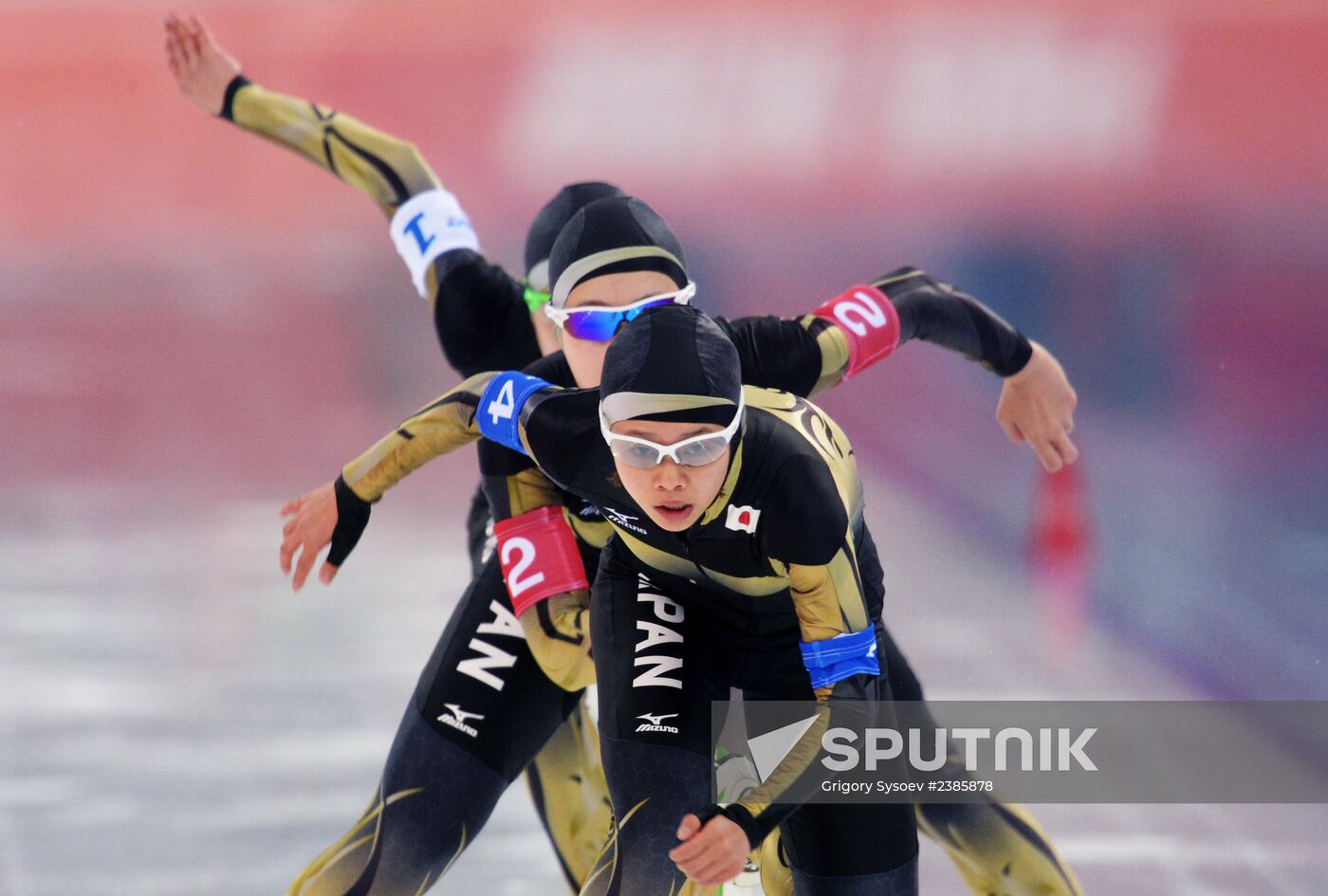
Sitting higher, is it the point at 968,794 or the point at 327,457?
the point at 327,457

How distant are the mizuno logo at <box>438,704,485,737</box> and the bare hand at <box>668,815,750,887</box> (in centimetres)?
87

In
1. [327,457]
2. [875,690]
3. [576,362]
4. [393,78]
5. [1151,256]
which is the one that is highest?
[393,78]

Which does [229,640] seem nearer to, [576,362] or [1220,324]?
[576,362]

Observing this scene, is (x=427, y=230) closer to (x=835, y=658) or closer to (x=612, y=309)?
(x=612, y=309)

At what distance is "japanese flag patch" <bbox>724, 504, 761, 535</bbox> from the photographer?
102 inches

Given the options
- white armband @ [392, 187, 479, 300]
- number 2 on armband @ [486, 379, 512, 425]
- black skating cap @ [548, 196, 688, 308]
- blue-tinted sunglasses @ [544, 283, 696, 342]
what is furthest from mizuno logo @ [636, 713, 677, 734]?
white armband @ [392, 187, 479, 300]

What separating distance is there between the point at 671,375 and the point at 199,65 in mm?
2238

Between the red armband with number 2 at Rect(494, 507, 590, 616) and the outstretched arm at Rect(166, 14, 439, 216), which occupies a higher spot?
the outstretched arm at Rect(166, 14, 439, 216)

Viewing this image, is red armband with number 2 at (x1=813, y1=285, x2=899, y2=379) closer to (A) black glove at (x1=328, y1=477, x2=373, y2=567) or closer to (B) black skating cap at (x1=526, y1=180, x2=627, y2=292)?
(B) black skating cap at (x1=526, y1=180, x2=627, y2=292)

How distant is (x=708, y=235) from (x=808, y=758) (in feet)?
14.2

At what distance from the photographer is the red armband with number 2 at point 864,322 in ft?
10.5

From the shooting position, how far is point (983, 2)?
6.82 metres

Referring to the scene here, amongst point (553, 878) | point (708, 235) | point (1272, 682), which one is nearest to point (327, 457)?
point (708, 235)

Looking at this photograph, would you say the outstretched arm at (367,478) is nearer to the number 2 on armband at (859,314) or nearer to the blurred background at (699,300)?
the number 2 on armband at (859,314)
